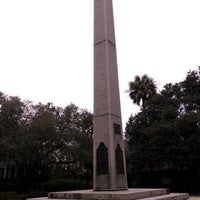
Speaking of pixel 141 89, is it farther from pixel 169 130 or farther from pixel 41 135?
pixel 41 135

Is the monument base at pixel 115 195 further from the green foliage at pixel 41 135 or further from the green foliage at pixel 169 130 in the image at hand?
the green foliage at pixel 41 135

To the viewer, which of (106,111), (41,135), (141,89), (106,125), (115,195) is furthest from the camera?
(141,89)

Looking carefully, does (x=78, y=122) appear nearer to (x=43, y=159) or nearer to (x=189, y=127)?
(x=43, y=159)

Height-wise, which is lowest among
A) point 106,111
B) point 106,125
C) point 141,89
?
point 106,125

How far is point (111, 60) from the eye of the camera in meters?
10.2

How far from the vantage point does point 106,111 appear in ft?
30.5

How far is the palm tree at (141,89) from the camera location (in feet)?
85.5

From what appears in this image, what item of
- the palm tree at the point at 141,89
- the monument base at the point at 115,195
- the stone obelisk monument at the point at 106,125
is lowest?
the monument base at the point at 115,195

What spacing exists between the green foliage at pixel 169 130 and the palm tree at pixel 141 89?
3.34 m

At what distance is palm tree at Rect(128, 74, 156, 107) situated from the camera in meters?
26.1

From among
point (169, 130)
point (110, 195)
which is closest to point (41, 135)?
point (169, 130)

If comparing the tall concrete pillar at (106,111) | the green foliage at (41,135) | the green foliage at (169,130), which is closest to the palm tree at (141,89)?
the green foliage at (169,130)

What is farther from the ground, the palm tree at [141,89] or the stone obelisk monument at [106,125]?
the palm tree at [141,89]

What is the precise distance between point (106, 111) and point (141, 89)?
17641 mm
